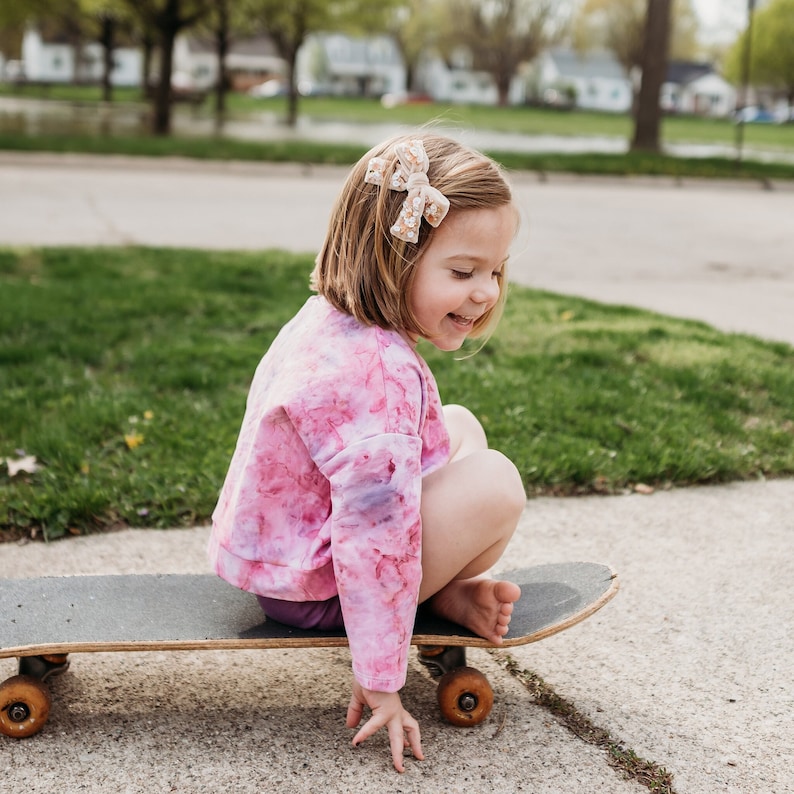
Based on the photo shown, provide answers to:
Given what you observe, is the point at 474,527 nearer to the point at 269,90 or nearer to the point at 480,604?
the point at 480,604

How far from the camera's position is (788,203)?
1296cm

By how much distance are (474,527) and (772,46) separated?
7625 centimetres

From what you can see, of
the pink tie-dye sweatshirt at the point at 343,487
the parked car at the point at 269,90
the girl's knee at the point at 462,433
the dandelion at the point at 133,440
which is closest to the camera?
the pink tie-dye sweatshirt at the point at 343,487

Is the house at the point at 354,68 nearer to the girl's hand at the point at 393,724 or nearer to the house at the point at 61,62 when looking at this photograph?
the house at the point at 61,62

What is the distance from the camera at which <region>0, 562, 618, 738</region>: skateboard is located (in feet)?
6.64

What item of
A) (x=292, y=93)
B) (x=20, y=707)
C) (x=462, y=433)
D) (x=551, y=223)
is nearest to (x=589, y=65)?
(x=292, y=93)

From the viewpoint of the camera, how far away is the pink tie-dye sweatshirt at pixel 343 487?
76.0 inches

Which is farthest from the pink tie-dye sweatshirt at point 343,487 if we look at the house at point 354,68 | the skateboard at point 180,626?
the house at point 354,68

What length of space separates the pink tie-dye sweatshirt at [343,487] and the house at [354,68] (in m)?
98.4

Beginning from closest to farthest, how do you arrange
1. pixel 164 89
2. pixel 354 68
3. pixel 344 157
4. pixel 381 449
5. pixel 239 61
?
pixel 381 449 → pixel 344 157 → pixel 164 89 → pixel 239 61 → pixel 354 68

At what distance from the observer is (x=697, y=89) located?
9756 cm

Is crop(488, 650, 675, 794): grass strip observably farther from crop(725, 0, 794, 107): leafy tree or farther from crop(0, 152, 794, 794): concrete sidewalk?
crop(725, 0, 794, 107): leafy tree

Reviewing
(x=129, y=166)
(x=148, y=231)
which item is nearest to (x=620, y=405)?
(x=148, y=231)

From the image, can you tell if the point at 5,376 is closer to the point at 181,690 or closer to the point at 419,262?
the point at 181,690
